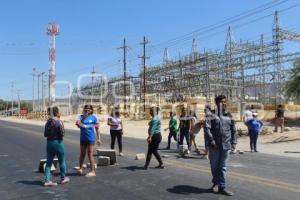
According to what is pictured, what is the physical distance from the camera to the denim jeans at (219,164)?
30.4 ft

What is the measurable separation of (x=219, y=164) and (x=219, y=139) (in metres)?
0.46

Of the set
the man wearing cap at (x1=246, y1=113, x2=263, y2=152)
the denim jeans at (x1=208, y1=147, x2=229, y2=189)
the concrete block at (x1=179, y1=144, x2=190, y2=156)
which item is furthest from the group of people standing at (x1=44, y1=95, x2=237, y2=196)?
the man wearing cap at (x1=246, y1=113, x2=263, y2=152)

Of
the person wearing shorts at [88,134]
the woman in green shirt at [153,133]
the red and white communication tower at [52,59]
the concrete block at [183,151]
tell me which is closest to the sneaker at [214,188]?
the person wearing shorts at [88,134]

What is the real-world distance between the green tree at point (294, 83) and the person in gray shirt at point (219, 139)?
31747mm

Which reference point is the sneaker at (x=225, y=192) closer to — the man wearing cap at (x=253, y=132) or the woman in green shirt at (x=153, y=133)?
the woman in green shirt at (x=153, y=133)

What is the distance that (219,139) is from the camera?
366 inches

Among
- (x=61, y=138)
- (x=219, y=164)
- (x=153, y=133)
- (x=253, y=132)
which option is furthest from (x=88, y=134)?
(x=253, y=132)

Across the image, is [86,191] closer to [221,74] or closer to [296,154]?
[296,154]

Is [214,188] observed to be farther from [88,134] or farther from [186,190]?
[88,134]

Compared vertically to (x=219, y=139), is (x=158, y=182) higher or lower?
lower

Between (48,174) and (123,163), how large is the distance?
14.0 ft

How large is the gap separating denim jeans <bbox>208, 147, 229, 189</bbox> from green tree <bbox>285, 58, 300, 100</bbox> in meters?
31.9

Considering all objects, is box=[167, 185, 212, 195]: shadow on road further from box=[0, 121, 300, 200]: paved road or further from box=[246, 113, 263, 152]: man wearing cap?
box=[246, 113, 263, 152]: man wearing cap

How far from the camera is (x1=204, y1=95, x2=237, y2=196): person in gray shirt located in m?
9.28
